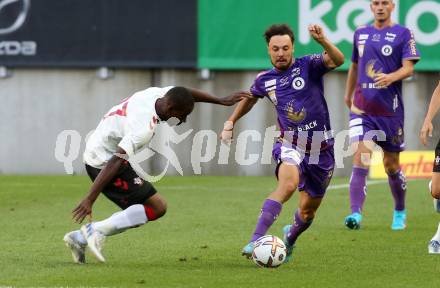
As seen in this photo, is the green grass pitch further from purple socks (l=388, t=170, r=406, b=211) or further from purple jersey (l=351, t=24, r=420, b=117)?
purple jersey (l=351, t=24, r=420, b=117)

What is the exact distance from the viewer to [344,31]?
68.4 ft

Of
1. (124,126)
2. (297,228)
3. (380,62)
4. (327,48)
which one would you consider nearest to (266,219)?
(297,228)

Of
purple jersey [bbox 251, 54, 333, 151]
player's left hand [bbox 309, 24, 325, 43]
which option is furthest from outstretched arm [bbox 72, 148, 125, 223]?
player's left hand [bbox 309, 24, 325, 43]

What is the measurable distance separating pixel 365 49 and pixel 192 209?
10.8ft

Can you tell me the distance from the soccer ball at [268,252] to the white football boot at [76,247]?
1.42 m

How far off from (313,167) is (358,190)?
2.90 meters

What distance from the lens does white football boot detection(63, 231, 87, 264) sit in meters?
9.98

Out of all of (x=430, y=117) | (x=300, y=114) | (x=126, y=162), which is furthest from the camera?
(x=300, y=114)

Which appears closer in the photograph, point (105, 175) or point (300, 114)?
point (105, 175)

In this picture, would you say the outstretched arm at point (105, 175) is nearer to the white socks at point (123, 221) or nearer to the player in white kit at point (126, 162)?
the player in white kit at point (126, 162)

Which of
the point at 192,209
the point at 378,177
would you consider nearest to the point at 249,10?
the point at 378,177

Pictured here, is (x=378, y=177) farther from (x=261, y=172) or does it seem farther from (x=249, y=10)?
(x=249, y=10)

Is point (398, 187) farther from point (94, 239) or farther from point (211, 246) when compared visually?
point (94, 239)

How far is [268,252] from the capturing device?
31.4 ft
